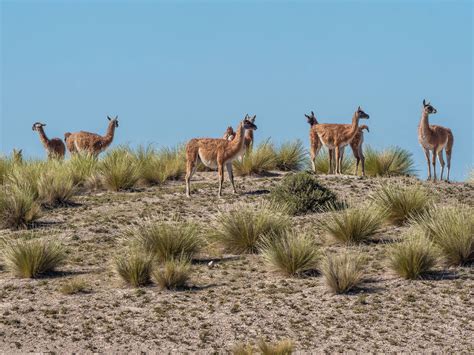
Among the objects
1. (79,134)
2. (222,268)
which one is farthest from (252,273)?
(79,134)

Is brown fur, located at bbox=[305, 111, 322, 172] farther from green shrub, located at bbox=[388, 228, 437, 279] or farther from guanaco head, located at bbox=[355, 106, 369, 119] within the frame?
green shrub, located at bbox=[388, 228, 437, 279]

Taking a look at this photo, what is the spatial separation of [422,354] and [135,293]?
546cm

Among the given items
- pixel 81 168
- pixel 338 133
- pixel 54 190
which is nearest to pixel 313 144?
pixel 338 133

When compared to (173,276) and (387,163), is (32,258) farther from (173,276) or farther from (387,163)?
(387,163)

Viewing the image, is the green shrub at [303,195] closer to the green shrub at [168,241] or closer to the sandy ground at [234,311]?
the sandy ground at [234,311]

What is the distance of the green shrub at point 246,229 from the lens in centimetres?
2158

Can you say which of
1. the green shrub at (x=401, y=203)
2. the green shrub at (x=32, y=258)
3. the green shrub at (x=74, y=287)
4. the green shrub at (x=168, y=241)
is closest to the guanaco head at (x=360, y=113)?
the green shrub at (x=401, y=203)

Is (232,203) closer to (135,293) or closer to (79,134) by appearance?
(135,293)

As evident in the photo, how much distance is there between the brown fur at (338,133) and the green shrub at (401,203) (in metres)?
5.62

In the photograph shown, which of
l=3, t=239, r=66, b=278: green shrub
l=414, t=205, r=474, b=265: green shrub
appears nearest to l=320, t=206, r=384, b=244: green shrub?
l=414, t=205, r=474, b=265: green shrub

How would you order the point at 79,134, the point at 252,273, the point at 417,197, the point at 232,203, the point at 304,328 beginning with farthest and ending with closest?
the point at 79,134 → the point at 232,203 → the point at 417,197 → the point at 252,273 → the point at 304,328

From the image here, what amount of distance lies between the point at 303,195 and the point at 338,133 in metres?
4.99

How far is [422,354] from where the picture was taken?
15.8 meters

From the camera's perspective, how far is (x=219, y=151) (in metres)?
26.6
